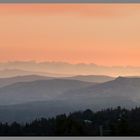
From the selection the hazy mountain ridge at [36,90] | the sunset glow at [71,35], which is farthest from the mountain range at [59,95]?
the sunset glow at [71,35]

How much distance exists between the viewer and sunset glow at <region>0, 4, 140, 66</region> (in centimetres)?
608

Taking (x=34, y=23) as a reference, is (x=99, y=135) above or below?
below

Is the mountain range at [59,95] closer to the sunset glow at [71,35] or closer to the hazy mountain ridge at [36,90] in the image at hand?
the hazy mountain ridge at [36,90]

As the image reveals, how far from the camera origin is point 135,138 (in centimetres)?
581

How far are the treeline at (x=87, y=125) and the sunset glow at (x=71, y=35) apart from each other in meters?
0.60

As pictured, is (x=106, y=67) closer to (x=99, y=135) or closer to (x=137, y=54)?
(x=137, y=54)

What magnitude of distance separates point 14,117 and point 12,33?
0.98m

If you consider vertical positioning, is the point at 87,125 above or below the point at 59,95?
below

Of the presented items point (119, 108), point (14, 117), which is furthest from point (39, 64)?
point (119, 108)

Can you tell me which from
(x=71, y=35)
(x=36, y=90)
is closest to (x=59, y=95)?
(x=36, y=90)

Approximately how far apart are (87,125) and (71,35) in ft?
3.48

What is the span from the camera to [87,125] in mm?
5984

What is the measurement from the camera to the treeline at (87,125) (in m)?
5.93

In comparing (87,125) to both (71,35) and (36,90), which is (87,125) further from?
(71,35)
